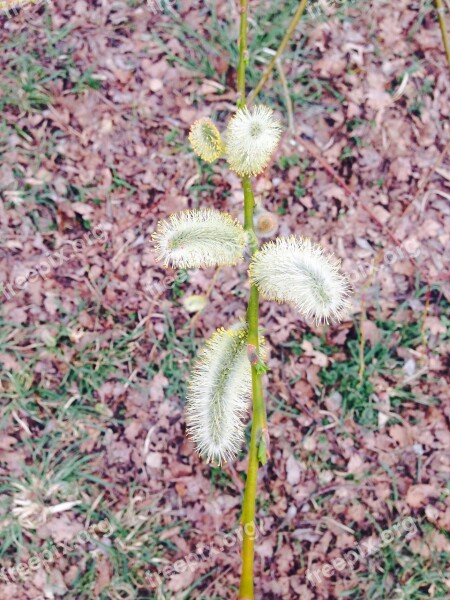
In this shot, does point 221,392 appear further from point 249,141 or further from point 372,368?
point 372,368

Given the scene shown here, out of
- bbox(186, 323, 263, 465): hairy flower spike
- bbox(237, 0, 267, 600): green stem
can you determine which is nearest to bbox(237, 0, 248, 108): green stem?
bbox(237, 0, 267, 600): green stem

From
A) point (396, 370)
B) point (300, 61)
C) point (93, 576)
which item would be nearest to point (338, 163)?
point (300, 61)

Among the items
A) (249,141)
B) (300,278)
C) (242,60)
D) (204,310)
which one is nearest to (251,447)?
(300,278)

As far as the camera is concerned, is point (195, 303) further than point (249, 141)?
Yes

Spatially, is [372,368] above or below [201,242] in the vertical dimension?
below

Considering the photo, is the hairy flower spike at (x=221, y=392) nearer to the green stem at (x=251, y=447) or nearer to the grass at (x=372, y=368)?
the green stem at (x=251, y=447)

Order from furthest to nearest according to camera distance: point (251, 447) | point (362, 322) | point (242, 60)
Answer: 1. point (362, 322)
2. point (242, 60)
3. point (251, 447)

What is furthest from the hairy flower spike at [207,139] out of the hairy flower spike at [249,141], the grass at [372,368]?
the grass at [372,368]

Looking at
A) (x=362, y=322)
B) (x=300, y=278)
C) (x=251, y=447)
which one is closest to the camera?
(x=300, y=278)
